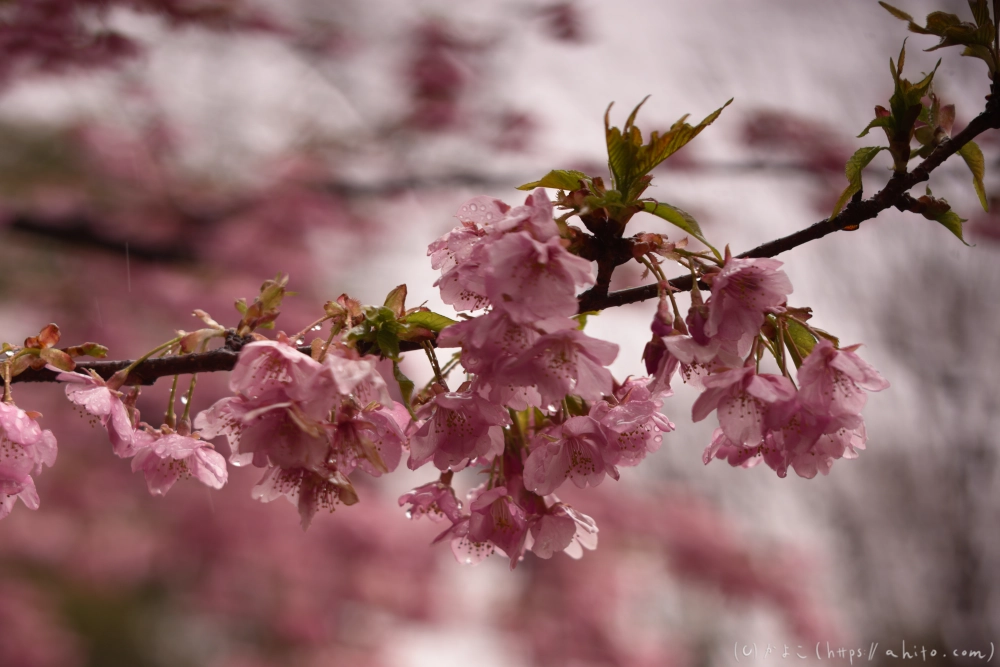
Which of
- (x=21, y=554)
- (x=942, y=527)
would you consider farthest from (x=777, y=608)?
(x=21, y=554)

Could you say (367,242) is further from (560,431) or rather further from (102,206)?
(560,431)

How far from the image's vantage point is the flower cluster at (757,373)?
439 mm

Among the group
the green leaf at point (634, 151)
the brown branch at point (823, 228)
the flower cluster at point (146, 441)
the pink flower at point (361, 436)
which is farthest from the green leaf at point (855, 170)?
the flower cluster at point (146, 441)

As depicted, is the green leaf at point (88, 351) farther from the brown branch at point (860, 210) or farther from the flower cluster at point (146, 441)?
the brown branch at point (860, 210)

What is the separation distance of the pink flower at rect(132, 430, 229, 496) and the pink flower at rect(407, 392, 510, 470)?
0.59ft

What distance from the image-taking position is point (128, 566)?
4.47 meters

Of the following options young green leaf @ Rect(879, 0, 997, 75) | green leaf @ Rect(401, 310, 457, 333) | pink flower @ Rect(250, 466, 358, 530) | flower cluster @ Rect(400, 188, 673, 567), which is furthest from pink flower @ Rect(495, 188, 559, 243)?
young green leaf @ Rect(879, 0, 997, 75)

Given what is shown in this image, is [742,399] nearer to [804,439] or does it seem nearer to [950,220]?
[804,439]

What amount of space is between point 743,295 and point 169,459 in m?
0.47

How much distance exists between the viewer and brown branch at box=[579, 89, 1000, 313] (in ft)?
1.56

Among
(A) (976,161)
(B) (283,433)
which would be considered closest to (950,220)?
(A) (976,161)

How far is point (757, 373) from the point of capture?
0.46 meters

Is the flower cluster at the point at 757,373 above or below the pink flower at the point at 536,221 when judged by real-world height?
below

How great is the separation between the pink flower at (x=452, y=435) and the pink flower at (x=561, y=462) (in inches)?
1.7
